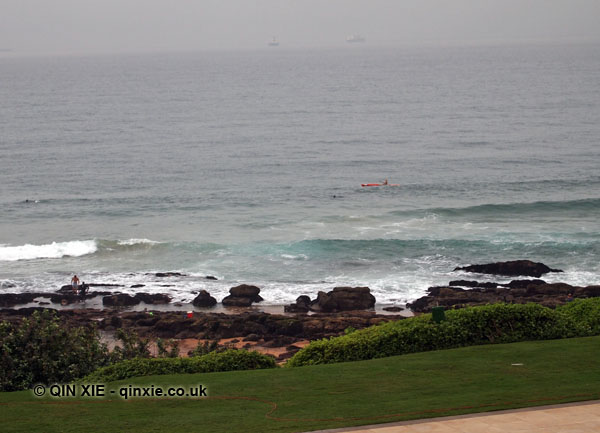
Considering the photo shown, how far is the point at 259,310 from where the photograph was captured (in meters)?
37.6

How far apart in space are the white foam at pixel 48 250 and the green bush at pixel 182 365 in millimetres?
31260

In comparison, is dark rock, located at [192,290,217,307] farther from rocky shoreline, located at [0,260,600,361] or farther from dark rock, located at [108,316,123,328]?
dark rock, located at [108,316,123,328]

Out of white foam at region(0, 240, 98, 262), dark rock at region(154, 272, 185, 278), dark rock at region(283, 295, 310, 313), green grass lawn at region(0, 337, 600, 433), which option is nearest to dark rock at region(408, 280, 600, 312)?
dark rock at region(283, 295, 310, 313)

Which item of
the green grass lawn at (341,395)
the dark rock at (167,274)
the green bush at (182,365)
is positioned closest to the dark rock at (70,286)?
the dark rock at (167,274)

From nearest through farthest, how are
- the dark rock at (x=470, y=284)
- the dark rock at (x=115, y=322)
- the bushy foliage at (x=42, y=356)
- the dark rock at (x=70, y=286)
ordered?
the bushy foliage at (x=42, y=356) → the dark rock at (x=115, y=322) → the dark rock at (x=470, y=284) → the dark rock at (x=70, y=286)

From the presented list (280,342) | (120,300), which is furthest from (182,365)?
(120,300)

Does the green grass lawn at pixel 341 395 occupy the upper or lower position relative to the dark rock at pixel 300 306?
upper

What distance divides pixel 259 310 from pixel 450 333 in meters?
19.1

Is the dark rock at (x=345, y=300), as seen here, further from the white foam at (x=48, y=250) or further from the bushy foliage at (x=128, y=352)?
the white foam at (x=48, y=250)

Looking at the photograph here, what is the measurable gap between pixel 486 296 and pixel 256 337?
39.5 feet

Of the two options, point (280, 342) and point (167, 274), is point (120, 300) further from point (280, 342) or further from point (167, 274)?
point (280, 342)

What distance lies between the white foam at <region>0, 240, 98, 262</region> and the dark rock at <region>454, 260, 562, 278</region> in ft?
78.9

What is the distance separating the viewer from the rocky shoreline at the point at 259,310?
109 feet

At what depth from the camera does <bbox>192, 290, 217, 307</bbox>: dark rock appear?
3812cm
